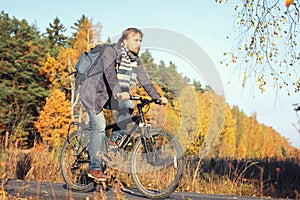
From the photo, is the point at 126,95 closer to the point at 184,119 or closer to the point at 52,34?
the point at 184,119

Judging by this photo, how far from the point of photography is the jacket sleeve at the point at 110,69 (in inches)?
212

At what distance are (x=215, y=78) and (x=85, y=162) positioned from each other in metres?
2.38

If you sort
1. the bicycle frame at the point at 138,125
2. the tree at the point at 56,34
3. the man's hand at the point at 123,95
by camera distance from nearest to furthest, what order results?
the man's hand at the point at 123,95 → the bicycle frame at the point at 138,125 → the tree at the point at 56,34

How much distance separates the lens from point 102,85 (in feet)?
18.2

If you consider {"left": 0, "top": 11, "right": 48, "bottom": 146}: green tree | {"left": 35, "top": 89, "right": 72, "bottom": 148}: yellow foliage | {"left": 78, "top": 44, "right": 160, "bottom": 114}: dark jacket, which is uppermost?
{"left": 0, "top": 11, "right": 48, "bottom": 146}: green tree

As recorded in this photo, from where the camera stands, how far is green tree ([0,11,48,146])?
43.1m

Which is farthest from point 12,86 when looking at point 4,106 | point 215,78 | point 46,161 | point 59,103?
point 215,78

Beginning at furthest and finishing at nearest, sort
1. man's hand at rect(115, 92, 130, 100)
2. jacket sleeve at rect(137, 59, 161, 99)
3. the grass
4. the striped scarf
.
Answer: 1. the grass
2. jacket sleeve at rect(137, 59, 161, 99)
3. the striped scarf
4. man's hand at rect(115, 92, 130, 100)

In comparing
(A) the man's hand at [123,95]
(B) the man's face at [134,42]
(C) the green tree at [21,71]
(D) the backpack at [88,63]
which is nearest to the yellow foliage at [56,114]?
(C) the green tree at [21,71]

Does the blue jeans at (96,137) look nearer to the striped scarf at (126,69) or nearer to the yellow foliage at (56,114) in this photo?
the striped scarf at (126,69)

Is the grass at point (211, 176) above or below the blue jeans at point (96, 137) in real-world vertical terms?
below

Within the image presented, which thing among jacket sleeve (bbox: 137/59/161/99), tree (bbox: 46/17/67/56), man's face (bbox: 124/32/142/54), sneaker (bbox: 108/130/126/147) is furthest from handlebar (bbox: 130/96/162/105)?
tree (bbox: 46/17/67/56)

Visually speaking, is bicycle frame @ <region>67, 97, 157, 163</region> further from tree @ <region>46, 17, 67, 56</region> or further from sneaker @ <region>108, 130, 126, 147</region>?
tree @ <region>46, 17, 67, 56</region>

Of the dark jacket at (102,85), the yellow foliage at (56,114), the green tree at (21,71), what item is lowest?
the dark jacket at (102,85)
